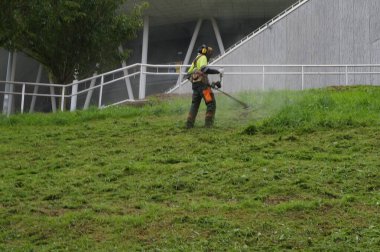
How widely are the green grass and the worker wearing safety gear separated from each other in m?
0.27

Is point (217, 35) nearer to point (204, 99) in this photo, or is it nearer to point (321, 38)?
point (321, 38)

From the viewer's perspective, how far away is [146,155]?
1392 cm

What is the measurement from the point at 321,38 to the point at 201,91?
14.6m

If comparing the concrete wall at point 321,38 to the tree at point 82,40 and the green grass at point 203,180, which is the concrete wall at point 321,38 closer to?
the tree at point 82,40

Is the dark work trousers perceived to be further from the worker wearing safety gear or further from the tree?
the tree

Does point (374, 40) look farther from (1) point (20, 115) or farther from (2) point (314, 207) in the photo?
(2) point (314, 207)

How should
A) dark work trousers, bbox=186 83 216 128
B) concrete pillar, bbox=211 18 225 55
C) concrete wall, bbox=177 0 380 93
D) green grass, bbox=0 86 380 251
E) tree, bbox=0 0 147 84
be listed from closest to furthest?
1. green grass, bbox=0 86 380 251
2. dark work trousers, bbox=186 83 216 128
3. tree, bbox=0 0 147 84
4. concrete wall, bbox=177 0 380 93
5. concrete pillar, bbox=211 18 225 55

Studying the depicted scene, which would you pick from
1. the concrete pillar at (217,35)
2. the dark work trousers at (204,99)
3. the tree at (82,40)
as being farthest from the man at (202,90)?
the concrete pillar at (217,35)

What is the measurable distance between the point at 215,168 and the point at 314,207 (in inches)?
107

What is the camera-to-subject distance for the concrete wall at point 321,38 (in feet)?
93.7

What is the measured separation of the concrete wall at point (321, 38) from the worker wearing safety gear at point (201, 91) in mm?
12771

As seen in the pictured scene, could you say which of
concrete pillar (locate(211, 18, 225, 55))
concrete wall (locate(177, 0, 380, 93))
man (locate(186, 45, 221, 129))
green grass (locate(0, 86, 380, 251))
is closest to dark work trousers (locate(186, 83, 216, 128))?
man (locate(186, 45, 221, 129))

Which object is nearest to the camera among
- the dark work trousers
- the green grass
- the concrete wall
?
the green grass

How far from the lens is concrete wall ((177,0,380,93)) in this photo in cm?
2856
